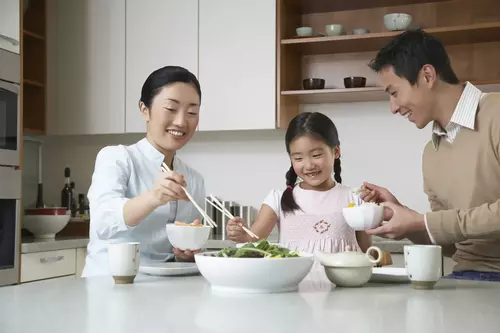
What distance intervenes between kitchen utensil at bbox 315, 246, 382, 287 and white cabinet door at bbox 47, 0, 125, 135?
8.17 ft

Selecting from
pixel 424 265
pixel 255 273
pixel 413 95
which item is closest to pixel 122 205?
pixel 255 273

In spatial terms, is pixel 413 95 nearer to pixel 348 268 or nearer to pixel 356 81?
pixel 348 268

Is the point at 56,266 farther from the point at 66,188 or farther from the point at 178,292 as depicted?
the point at 178,292

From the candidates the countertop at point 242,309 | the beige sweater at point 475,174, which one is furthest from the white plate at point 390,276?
the beige sweater at point 475,174

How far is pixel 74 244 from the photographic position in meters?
3.38

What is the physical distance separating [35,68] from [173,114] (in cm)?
214

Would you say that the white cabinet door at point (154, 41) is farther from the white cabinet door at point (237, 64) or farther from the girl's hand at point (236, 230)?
the girl's hand at point (236, 230)

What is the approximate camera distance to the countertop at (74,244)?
9.88ft

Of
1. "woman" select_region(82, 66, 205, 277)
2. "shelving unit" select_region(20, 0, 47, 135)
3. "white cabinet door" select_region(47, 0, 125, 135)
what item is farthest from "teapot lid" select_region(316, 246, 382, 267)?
"shelving unit" select_region(20, 0, 47, 135)

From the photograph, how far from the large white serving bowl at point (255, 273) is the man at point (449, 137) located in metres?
0.55

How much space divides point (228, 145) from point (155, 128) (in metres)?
1.79

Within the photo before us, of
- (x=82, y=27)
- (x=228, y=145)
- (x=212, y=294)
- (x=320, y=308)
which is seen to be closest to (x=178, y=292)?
(x=212, y=294)

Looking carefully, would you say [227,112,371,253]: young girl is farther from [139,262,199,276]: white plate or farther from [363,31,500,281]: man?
[139,262,199,276]: white plate

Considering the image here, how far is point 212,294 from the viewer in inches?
52.6
